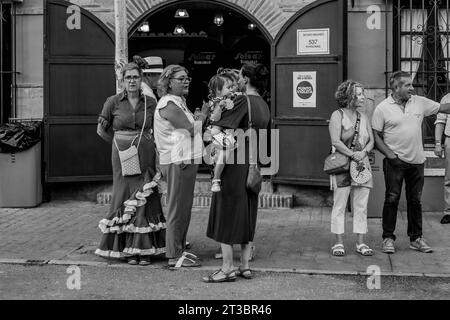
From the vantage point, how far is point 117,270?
23.0 feet

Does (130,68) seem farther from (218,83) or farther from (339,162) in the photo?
(339,162)

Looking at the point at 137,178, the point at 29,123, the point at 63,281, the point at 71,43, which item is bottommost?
the point at 63,281

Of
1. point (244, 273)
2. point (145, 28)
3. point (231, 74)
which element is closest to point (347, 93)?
point (231, 74)

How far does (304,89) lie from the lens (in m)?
10.2

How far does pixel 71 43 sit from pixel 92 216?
2.50 meters

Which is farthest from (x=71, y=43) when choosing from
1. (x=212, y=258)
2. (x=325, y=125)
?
(x=212, y=258)

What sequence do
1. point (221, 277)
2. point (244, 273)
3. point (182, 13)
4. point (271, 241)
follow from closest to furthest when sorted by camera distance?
point (221, 277)
point (244, 273)
point (271, 241)
point (182, 13)

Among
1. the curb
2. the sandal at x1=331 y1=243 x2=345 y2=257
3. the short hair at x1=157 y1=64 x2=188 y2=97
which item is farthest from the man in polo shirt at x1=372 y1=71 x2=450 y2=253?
the short hair at x1=157 y1=64 x2=188 y2=97

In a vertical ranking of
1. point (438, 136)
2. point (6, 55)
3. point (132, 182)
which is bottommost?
point (132, 182)

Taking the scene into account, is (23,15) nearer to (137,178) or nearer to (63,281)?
(137,178)

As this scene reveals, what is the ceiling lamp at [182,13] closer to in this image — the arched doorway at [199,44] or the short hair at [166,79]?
the arched doorway at [199,44]

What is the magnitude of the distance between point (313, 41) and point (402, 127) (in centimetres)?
287

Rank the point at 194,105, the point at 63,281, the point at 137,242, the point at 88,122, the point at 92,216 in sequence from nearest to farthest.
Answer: the point at 63,281 → the point at 137,242 → the point at 92,216 → the point at 88,122 → the point at 194,105

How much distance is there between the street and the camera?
6.11 m
